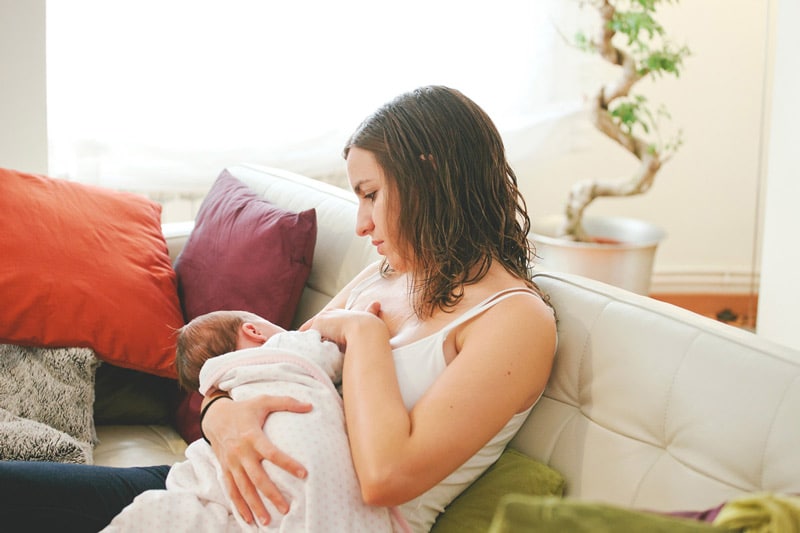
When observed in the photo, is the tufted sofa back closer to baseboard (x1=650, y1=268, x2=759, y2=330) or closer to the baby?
the baby

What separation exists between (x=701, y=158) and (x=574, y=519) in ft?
11.6

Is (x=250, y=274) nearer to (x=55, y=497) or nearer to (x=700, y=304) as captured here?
(x=55, y=497)

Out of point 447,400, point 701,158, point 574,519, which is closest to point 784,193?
point 701,158

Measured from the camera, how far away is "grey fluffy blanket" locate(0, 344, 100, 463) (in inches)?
72.9

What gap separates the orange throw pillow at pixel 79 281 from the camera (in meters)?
2.08

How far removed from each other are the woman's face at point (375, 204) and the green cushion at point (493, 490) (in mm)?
385

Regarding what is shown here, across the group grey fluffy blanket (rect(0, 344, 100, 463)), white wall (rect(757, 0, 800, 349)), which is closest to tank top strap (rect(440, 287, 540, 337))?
grey fluffy blanket (rect(0, 344, 100, 463))

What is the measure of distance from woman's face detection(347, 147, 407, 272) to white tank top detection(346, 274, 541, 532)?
184 mm

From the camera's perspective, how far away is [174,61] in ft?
10.9

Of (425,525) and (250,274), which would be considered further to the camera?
(250,274)

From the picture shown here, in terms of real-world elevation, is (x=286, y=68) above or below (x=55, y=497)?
above

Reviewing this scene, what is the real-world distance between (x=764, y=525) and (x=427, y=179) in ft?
2.81

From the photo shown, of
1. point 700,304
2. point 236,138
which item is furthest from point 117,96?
point 700,304

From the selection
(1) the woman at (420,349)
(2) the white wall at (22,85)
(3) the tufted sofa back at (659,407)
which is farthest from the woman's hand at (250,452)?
(2) the white wall at (22,85)
